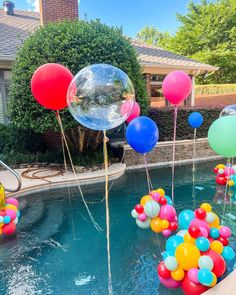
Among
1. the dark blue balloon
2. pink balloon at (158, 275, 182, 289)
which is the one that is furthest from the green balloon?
pink balloon at (158, 275, 182, 289)

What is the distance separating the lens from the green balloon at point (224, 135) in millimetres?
3832

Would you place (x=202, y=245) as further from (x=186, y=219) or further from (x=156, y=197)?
(x=156, y=197)

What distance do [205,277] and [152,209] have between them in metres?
1.61

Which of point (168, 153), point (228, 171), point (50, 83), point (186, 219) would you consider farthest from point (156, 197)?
point (168, 153)

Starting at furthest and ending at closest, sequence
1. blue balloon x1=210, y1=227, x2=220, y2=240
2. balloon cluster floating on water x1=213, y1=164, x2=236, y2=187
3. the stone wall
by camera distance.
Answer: the stone wall < balloon cluster floating on water x1=213, y1=164, x2=236, y2=187 < blue balloon x1=210, y1=227, x2=220, y2=240

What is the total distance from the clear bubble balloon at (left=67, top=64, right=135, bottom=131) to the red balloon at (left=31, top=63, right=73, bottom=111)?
89 cm

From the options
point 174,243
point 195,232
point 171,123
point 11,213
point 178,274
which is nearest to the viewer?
point 178,274

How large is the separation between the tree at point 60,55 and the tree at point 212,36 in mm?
16825

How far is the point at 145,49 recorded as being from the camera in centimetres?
1420

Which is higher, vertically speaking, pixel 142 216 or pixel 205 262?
pixel 205 262

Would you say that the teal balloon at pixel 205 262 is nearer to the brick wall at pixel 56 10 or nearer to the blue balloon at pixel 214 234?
the blue balloon at pixel 214 234

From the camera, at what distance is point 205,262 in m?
2.83

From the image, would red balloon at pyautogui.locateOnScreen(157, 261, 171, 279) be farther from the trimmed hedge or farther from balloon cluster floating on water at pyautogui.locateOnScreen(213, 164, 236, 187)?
the trimmed hedge

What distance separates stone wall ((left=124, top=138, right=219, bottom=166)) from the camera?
9094 mm
